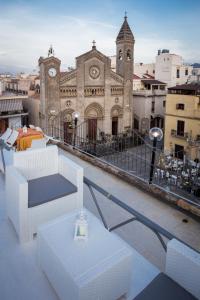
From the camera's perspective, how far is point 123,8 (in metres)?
21.0

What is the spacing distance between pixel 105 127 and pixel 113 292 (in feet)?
63.1

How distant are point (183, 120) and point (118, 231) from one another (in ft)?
51.8

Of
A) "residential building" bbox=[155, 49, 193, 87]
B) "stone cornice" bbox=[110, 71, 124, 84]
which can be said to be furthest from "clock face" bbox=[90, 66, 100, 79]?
"residential building" bbox=[155, 49, 193, 87]

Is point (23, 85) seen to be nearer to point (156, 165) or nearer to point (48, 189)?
point (156, 165)

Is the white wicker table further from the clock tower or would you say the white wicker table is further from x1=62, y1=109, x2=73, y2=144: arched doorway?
x1=62, y1=109, x2=73, y2=144: arched doorway

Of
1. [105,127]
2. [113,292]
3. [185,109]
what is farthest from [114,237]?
[105,127]

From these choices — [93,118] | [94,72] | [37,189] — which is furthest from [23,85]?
[37,189]

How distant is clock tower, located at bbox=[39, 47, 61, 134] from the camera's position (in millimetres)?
17234

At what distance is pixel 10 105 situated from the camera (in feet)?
51.1

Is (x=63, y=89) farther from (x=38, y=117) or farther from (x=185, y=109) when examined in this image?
(x=185, y=109)

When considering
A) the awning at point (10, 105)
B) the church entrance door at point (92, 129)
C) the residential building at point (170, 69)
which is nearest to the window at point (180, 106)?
the church entrance door at point (92, 129)

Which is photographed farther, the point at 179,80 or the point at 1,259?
the point at 179,80

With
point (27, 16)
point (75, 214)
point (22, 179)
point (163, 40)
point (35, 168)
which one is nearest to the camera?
point (75, 214)

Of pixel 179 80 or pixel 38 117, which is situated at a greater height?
pixel 179 80
